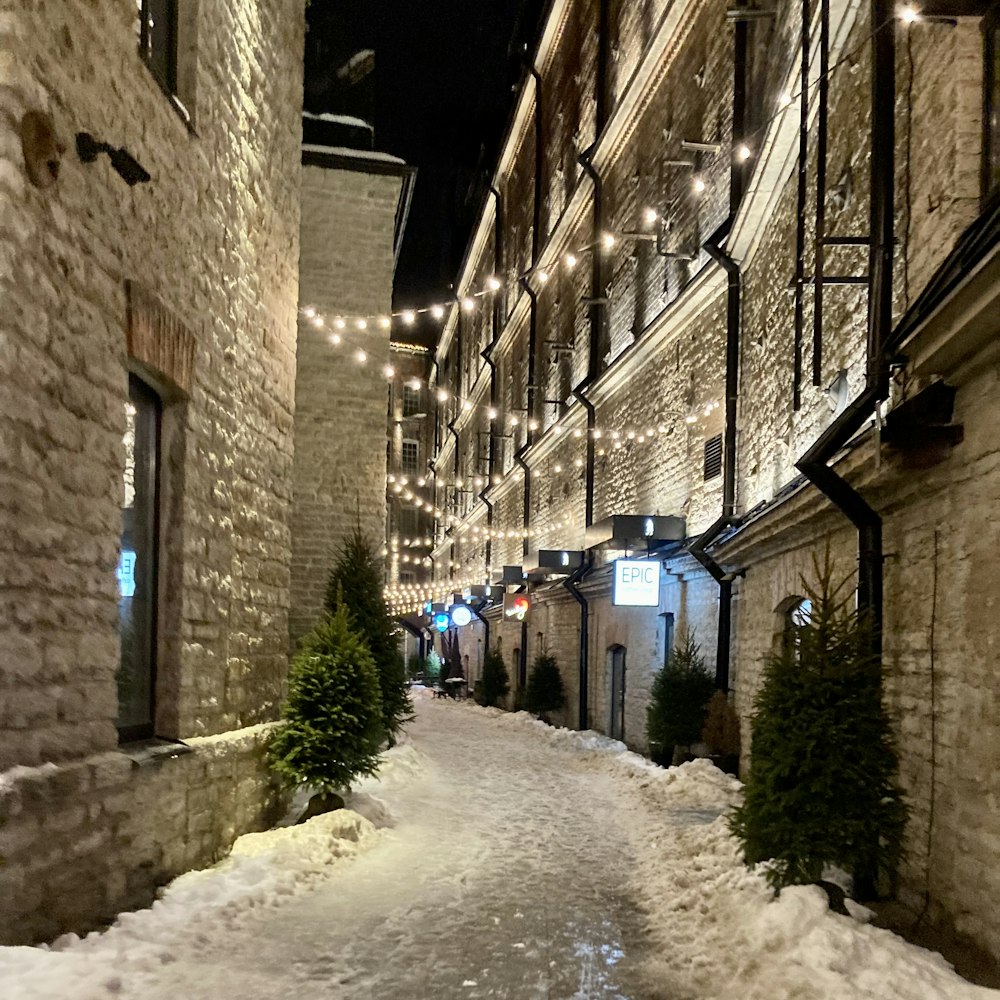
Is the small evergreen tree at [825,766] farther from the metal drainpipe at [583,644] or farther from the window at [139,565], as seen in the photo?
the metal drainpipe at [583,644]

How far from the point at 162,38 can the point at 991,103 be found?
220 inches

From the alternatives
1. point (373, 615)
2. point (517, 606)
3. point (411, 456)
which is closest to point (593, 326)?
point (517, 606)

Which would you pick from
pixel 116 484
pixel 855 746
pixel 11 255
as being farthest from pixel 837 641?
pixel 11 255

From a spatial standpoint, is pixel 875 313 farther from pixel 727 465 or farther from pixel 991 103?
pixel 727 465

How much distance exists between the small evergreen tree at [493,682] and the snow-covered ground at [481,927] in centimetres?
1636

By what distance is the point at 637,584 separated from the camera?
558 inches

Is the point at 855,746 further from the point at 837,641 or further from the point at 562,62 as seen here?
the point at 562,62

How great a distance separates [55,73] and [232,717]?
4992 mm

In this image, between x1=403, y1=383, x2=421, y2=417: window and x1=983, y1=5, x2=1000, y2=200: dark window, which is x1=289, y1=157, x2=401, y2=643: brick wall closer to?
x1=983, y1=5, x2=1000, y2=200: dark window

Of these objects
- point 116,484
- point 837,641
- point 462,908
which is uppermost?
point 116,484

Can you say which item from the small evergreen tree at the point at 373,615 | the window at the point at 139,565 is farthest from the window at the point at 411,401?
the window at the point at 139,565

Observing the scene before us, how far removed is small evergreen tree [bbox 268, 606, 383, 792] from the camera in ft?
26.8

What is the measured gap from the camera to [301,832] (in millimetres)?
7328

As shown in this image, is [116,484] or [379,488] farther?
[379,488]
